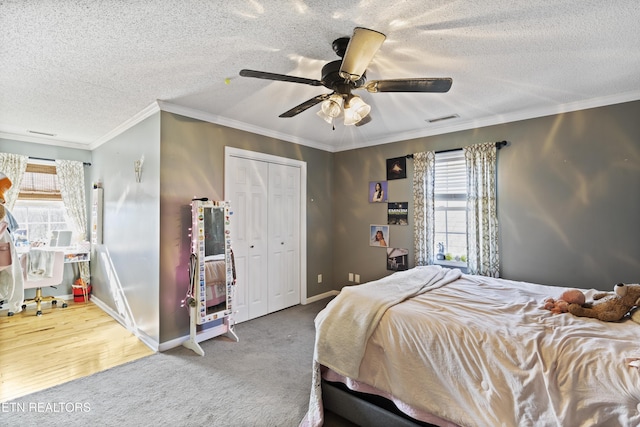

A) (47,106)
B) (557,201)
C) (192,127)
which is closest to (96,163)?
(47,106)

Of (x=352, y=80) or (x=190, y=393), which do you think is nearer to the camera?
(x=352, y=80)

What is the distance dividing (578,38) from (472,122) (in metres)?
1.67

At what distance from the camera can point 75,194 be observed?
4688 mm

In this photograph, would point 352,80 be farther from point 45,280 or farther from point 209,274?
point 45,280

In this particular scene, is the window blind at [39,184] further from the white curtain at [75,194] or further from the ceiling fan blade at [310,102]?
the ceiling fan blade at [310,102]

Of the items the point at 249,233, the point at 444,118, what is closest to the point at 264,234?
the point at 249,233

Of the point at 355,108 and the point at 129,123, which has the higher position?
the point at 129,123

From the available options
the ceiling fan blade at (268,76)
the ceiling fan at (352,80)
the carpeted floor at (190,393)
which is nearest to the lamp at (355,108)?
the ceiling fan at (352,80)

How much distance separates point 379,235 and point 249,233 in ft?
6.16

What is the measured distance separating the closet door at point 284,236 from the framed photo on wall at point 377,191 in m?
1.10

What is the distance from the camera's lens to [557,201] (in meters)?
3.09

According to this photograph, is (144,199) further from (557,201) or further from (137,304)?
(557,201)

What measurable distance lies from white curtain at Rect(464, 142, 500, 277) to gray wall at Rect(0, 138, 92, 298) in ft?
18.8

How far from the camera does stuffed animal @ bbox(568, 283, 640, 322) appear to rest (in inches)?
68.5
